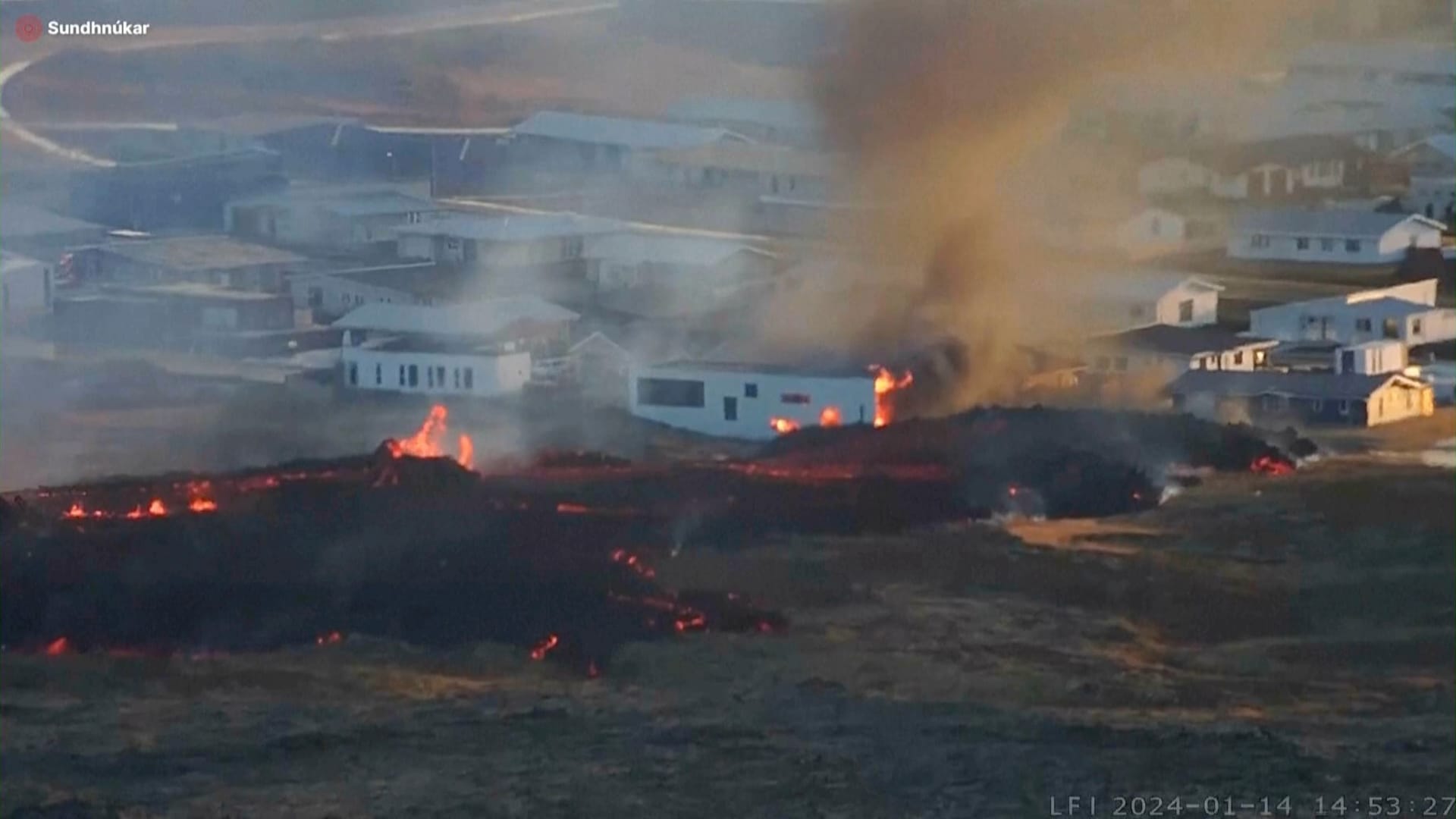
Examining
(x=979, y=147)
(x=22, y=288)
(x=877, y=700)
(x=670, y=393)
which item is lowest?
(x=877, y=700)

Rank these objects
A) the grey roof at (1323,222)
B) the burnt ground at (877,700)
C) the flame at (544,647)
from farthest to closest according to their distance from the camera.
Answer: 1. the grey roof at (1323,222)
2. the flame at (544,647)
3. the burnt ground at (877,700)

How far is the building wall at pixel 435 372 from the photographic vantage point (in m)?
5.12

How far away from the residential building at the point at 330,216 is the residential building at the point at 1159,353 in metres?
1.56

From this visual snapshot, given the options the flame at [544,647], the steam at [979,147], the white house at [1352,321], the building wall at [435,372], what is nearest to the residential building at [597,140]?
the steam at [979,147]

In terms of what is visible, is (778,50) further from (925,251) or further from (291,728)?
(291,728)

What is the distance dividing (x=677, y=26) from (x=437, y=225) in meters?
0.69

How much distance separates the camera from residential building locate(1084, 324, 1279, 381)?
5227mm

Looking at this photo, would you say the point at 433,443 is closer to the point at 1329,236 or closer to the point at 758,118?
the point at 758,118

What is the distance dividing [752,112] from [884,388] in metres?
0.69

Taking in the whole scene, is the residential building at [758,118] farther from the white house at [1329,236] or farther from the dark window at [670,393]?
the white house at [1329,236]

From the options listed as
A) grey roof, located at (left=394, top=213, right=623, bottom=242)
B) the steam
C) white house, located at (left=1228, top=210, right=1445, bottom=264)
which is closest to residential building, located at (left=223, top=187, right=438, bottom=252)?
grey roof, located at (left=394, top=213, right=623, bottom=242)

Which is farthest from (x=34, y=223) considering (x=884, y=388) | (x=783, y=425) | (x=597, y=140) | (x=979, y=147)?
(x=979, y=147)

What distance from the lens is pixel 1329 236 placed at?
531 cm

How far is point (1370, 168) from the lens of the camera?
210 inches
